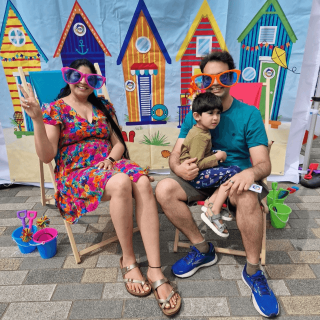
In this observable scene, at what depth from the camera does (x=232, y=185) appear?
1.79m

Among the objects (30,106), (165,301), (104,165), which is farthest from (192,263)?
(30,106)

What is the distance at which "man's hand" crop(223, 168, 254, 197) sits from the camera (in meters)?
1.77

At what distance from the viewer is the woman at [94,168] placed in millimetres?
1841

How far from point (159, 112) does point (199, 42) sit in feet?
3.06

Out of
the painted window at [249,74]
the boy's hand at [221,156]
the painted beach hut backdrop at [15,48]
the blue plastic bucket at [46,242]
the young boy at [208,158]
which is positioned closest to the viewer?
the young boy at [208,158]

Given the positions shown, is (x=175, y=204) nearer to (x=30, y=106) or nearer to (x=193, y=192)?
(x=193, y=192)

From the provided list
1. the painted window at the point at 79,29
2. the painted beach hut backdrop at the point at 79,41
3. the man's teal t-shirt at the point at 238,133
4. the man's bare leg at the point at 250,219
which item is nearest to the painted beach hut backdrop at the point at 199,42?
the painted beach hut backdrop at the point at 79,41

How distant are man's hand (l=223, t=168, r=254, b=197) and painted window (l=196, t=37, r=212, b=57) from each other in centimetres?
185

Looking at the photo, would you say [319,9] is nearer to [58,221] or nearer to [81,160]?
[81,160]

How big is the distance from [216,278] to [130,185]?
0.95 metres

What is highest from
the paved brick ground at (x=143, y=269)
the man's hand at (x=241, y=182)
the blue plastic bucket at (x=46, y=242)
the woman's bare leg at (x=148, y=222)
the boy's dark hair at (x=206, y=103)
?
the boy's dark hair at (x=206, y=103)

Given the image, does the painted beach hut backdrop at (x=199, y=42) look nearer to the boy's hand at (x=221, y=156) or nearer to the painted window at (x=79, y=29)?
the painted window at (x=79, y=29)

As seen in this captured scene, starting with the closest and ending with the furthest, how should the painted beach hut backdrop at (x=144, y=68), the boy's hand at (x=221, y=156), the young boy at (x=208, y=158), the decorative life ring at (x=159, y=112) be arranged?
1. the young boy at (x=208, y=158)
2. the boy's hand at (x=221, y=156)
3. the painted beach hut backdrop at (x=144, y=68)
4. the decorative life ring at (x=159, y=112)

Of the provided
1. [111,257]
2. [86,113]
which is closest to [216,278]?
[111,257]
